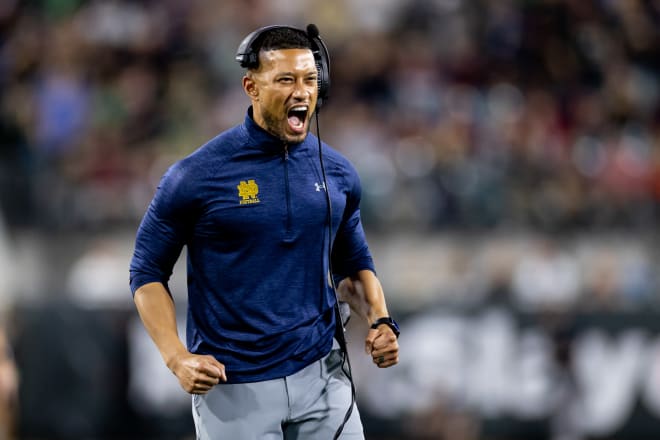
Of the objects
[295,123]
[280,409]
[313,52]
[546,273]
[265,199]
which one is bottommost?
[546,273]

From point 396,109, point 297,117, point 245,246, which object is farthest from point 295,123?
point 396,109

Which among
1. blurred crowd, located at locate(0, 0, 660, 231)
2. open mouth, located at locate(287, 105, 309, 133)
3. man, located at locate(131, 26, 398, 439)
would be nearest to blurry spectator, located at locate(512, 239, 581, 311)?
blurred crowd, located at locate(0, 0, 660, 231)

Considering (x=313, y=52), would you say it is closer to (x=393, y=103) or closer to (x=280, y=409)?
(x=280, y=409)

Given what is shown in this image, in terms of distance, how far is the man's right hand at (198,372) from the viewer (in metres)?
3.57

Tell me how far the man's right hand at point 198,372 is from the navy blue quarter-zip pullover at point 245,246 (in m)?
0.23

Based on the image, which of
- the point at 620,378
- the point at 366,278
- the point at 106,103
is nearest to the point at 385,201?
the point at 620,378

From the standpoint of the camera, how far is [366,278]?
4129 millimetres

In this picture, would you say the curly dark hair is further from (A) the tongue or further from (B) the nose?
(A) the tongue

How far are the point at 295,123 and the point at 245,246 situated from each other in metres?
0.44

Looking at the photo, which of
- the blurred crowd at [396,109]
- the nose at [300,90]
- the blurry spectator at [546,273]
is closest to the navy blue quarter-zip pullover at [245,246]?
the nose at [300,90]

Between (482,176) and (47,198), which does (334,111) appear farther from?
(47,198)

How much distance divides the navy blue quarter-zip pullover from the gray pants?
0.14 ft

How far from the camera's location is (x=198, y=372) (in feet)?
11.7

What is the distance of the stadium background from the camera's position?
912 cm
